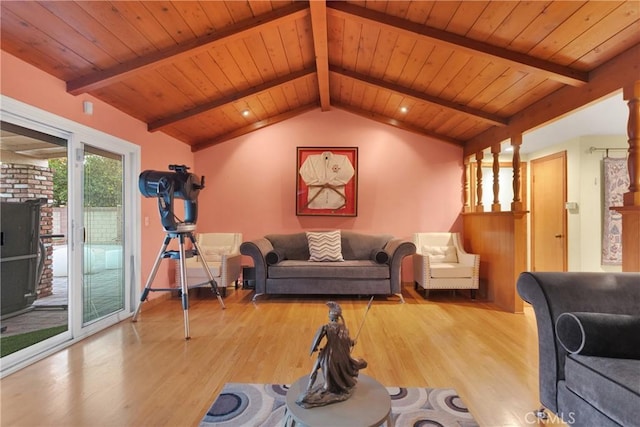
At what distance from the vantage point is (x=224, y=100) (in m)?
3.74

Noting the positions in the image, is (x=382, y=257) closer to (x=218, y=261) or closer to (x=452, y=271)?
(x=452, y=271)

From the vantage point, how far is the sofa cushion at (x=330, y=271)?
154 inches

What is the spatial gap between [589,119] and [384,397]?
433 cm

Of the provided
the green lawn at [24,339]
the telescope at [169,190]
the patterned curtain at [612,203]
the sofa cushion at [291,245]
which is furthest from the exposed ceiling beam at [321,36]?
the patterned curtain at [612,203]

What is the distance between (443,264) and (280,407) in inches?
126

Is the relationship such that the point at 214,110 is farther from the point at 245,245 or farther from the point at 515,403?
the point at 515,403

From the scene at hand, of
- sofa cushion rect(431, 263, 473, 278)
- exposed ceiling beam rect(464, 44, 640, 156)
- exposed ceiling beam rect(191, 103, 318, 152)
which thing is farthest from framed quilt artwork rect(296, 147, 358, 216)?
exposed ceiling beam rect(464, 44, 640, 156)

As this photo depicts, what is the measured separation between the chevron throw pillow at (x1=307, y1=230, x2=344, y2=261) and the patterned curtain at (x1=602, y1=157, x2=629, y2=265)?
3604mm

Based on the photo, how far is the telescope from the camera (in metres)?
2.88

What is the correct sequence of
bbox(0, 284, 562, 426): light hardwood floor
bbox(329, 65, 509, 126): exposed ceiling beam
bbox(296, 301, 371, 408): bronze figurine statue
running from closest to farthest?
1. bbox(296, 301, 371, 408): bronze figurine statue
2. bbox(0, 284, 562, 426): light hardwood floor
3. bbox(329, 65, 509, 126): exposed ceiling beam

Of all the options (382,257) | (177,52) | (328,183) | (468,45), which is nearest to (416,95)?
(468,45)

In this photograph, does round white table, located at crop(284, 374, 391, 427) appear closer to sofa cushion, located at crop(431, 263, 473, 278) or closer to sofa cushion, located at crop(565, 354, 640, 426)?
sofa cushion, located at crop(565, 354, 640, 426)

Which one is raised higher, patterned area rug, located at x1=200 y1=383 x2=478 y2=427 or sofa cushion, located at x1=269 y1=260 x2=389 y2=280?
sofa cushion, located at x1=269 y1=260 x2=389 y2=280

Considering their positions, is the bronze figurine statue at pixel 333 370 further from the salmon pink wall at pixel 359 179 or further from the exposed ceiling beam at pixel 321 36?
the salmon pink wall at pixel 359 179
